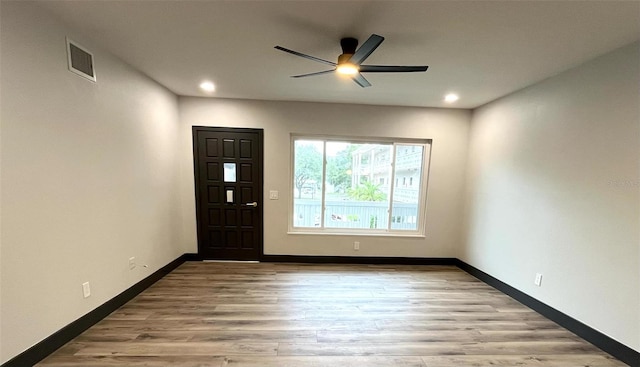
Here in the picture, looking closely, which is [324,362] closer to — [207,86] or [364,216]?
[364,216]

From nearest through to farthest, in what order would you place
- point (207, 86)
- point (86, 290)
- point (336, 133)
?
point (86, 290) → point (207, 86) → point (336, 133)

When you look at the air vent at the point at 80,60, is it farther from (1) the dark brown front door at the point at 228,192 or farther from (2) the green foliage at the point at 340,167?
(2) the green foliage at the point at 340,167

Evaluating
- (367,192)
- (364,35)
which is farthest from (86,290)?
(367,192)

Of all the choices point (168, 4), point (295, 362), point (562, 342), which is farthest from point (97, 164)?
point (562, 342)

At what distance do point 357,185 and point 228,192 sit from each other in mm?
2115

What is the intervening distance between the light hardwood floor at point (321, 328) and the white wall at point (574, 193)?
377 millimetres

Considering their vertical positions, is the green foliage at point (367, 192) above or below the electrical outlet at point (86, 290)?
above

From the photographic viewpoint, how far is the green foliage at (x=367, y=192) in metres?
4.08

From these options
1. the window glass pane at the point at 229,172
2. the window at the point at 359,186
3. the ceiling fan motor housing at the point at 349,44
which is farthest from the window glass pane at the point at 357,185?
the ceiling fan motor housing at the point at 349,44

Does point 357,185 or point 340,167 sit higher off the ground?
point 340,167

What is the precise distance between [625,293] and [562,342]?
0.66 meters

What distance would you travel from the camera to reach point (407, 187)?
4.06m

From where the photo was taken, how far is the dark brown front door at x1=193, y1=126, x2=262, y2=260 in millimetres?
3794

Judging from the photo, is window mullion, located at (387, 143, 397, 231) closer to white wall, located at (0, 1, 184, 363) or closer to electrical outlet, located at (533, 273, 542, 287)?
electrical outlet, located at (533, 273, 542, 287)
